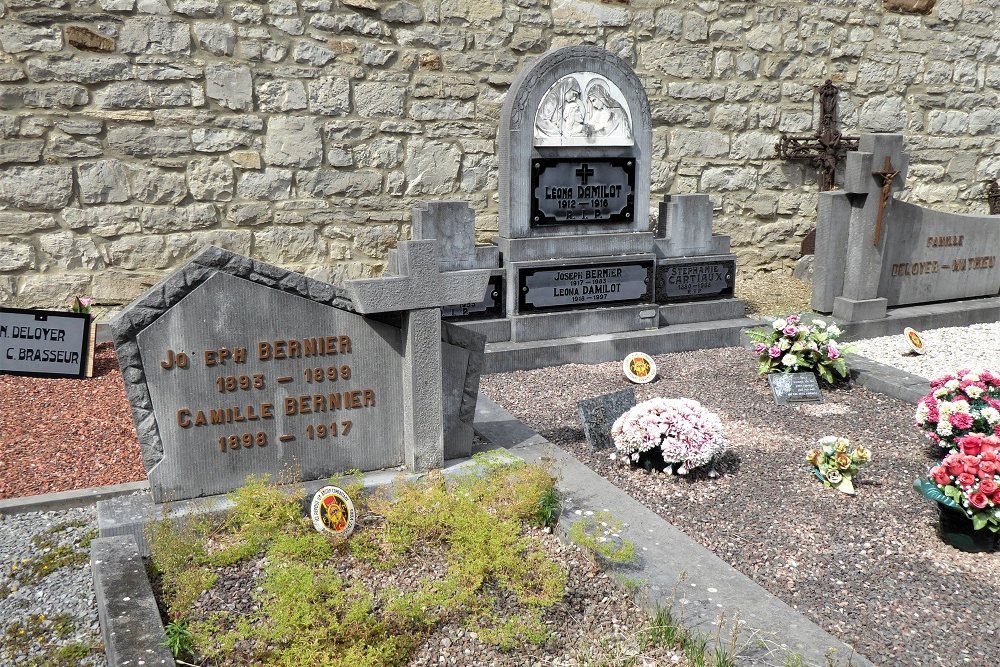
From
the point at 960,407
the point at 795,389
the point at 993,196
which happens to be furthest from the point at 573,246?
the point at 993,196

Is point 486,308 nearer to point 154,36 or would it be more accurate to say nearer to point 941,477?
point 154,36

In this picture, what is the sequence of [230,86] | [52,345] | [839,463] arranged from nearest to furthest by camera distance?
[839,463] < [52,345] < [230,86]

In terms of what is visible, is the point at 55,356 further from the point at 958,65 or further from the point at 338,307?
the point at 958,65

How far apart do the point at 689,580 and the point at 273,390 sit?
2073 mm

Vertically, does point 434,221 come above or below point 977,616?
above

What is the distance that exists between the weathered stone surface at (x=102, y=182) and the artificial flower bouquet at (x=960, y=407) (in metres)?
6.47

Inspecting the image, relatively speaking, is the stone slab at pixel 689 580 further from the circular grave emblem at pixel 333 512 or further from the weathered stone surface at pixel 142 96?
the weathered stone surface at pixel 142 96

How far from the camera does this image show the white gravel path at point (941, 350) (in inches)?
263

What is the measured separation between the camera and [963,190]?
11.2 meters

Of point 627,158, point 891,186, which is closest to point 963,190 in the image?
point 891,186

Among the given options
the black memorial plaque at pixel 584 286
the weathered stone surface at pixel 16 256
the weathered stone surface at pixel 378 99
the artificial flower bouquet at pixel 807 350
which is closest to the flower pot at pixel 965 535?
the artificial flower bouquet at pixel 807 350

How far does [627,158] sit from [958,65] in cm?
621

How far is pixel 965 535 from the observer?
3.72 m

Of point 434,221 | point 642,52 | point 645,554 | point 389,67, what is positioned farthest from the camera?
point 642,52
